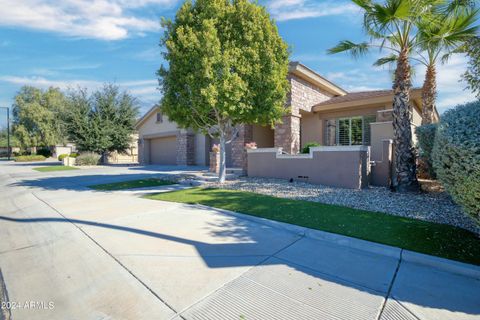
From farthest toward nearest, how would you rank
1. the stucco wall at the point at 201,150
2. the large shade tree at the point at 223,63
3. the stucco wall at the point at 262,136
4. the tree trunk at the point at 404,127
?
the stucco wall at the point at 201,150, the stucco wall at the point at 262,136, the large shade tree at the point at 223,63, the tree trunk at the point at 404,127

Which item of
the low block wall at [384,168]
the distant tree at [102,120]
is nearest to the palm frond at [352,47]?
the low block wall at [384,168]

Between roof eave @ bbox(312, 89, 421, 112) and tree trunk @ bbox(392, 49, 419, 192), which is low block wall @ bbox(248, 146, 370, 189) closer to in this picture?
tree trunk @ bbox(392, 49, 419, 192)

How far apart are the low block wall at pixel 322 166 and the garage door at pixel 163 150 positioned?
1290cm

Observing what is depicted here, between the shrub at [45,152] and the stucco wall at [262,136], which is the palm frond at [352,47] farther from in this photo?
the shrub at [45,152]

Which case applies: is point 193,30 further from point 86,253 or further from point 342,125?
point 342,125

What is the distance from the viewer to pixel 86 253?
4047 mm

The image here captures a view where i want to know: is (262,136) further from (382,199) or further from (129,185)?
(382,199)

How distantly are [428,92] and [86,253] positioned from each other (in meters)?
13.1

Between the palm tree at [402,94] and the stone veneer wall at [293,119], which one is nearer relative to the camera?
the palm tree at [402,94]

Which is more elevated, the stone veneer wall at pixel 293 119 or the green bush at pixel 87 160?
the stone veneer wall at pixel 293 119

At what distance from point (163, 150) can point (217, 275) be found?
22.2 meters

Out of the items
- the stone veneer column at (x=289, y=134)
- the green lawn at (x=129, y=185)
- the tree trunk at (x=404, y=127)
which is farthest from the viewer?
the stone veneer column at (x=289, y=134)

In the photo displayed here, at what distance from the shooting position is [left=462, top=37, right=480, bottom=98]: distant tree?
27.1 feet

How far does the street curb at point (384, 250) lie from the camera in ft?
11.4
